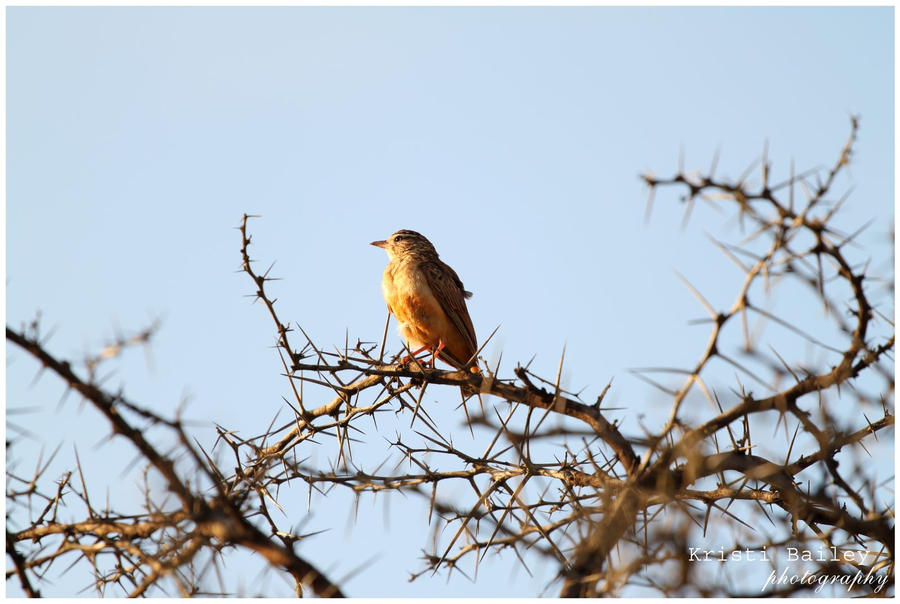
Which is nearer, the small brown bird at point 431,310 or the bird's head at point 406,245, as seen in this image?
the small brown bird at point 431,310

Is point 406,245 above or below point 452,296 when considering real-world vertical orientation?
above

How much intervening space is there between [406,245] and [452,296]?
142 centimetres

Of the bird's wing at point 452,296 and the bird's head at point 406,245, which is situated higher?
the bird's head at point 406,245

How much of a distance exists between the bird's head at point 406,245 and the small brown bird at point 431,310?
65 centimetres

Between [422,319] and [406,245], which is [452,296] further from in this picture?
[406,245]

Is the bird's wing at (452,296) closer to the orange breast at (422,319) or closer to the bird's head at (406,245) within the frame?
the orange breast at (422,319)

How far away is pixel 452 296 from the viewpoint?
8031 millimetres

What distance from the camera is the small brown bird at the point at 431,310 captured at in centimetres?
780

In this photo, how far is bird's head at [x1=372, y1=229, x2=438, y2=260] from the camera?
8.98 metres

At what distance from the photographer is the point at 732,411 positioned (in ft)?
8.08

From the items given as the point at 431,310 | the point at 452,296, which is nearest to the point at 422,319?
the point at 431,310

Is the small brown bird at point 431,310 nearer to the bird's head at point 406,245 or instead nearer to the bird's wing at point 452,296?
the bird's wing at point 452,296

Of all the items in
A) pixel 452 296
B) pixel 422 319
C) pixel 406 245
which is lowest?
pixel 422 319

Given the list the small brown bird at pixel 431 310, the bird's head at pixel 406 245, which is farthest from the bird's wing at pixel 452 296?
the bird's head at pixel 406 245
